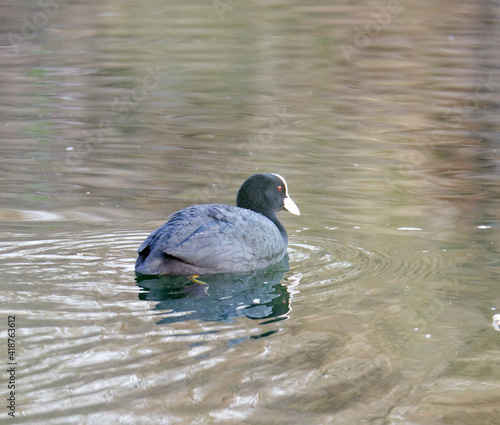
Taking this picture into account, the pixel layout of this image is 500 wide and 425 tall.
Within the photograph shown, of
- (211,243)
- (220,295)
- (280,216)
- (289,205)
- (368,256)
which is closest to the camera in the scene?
(220,295)

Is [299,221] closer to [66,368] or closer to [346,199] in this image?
[346,199]

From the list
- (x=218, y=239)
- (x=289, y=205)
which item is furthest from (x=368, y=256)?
(x=218, y=239)

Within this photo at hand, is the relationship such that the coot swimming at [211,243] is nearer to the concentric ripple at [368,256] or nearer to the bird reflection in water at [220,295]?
the bird reflection in water at [220,295]

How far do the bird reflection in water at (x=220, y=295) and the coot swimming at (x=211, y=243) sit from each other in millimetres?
75

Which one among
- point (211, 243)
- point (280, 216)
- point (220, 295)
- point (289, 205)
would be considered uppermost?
point (211, 243)

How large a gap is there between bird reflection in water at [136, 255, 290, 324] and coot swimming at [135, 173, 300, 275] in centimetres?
8

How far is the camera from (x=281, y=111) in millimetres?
12234

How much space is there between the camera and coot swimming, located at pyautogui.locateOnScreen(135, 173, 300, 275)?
5.87 metres

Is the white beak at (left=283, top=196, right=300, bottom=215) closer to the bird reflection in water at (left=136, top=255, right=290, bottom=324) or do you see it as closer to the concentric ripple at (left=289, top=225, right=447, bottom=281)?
the concentric ripple at (left=289, top=225, right=447, bottom=281)

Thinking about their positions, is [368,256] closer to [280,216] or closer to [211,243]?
[211,243]

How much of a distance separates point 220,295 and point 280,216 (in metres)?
2.53

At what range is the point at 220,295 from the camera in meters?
5.68

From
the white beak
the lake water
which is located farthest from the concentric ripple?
the white beak

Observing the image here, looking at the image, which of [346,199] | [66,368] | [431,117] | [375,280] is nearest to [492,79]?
[431,117]
